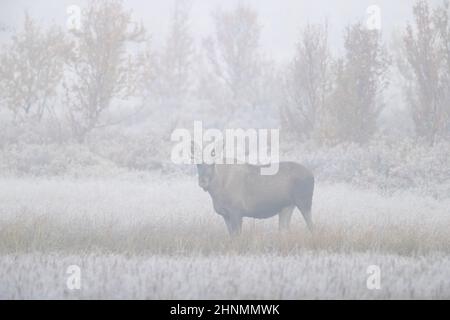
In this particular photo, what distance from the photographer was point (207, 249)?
908 cm

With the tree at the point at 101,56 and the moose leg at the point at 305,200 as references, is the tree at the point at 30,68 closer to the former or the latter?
the tree at the point at 101,56

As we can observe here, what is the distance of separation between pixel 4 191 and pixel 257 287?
34.2 ft

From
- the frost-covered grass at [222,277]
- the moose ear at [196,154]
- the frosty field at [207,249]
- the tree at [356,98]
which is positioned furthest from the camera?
the tree at [356,98]

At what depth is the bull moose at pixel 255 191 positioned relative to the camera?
9.75 meters

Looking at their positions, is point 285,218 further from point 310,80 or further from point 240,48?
point 240,48

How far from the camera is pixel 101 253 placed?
8344 millimetres

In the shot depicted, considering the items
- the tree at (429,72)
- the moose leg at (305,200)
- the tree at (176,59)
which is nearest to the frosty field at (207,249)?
the moose leg at (305,200)

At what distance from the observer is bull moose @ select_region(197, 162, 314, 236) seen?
9.75 metres

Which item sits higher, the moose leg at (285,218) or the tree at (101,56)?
the tree at (101,56)

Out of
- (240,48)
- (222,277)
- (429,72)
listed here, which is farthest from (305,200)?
(240,48)

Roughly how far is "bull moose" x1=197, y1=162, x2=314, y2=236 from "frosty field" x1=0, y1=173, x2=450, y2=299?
393 mm

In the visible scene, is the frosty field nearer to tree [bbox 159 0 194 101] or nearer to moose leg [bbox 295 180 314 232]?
moose leg [bbox 295 180 314 232]
